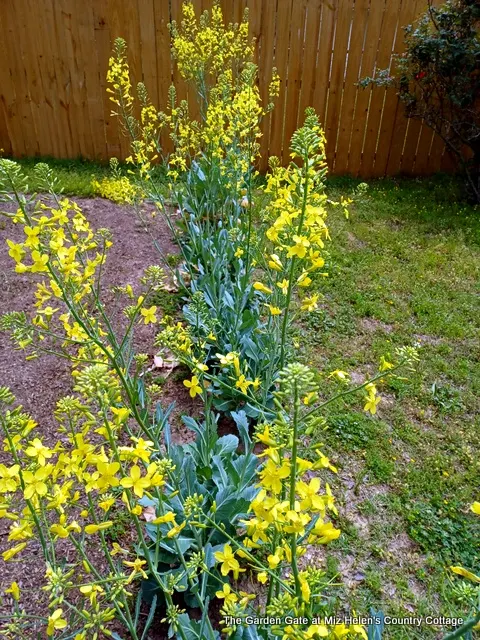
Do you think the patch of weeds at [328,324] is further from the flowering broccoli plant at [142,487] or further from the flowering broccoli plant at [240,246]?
the flowering broccoli plant at [142,487]

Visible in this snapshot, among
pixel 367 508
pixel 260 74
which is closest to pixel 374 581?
pixel 367 508

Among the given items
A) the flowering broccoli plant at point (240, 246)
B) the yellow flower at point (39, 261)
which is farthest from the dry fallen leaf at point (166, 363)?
the yellow flower at point (39, 261)

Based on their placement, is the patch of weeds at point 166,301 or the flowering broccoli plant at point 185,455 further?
the patch of weeds at point 166,301

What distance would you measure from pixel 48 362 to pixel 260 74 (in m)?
4.92

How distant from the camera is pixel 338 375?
1420 mm

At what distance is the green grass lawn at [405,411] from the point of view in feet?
7.50

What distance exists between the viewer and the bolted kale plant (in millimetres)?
5484

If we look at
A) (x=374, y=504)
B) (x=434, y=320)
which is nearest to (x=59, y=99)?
(x=434, y=320)

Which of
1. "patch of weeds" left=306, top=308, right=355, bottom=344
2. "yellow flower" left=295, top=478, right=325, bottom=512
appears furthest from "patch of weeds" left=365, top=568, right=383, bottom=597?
"patch of weeds" left=306, top=308, right=355, bottom=344

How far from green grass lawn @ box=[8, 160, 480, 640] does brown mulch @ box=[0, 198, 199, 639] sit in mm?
830

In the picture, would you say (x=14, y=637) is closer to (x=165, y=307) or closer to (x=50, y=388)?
(x=50, y=388)

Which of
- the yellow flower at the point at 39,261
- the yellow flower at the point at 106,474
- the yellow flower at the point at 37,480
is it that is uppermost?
the yellow flower at the point at 39,261

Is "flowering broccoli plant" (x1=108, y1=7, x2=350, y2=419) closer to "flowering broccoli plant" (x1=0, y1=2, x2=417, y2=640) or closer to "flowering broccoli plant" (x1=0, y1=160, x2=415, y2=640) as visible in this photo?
"flowering broccoli plant" (x1=0, y1=2, x2=417, y2=640)

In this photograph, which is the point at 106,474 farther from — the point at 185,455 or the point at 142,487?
the point at 185,455
